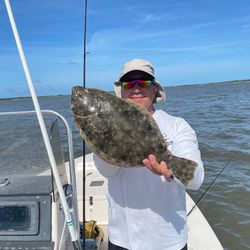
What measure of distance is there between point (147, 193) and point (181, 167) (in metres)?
0.36

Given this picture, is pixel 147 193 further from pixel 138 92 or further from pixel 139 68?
pixel 139 68

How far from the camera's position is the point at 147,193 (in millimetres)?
2400

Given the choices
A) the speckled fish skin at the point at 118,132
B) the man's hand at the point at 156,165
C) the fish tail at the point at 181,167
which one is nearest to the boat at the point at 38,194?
the speckled fish skin at the point at 118,132

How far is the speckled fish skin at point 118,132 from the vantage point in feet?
7.20

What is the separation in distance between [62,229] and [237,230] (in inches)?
187

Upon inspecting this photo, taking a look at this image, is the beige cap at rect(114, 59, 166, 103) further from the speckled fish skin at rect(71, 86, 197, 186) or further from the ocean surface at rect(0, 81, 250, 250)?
the ocean surface at rect(0, 81, 250, 250)

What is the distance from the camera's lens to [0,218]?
2785 millimetres

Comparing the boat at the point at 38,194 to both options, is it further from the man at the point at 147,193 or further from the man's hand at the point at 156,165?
the man's hand at the point at 156,165

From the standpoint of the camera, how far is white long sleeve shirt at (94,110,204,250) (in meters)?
2.39

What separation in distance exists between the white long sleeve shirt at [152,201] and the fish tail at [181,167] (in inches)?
4.7

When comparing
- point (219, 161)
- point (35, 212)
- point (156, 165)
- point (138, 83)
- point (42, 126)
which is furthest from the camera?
point (219, 161)

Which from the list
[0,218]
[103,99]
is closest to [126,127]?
[103,99]

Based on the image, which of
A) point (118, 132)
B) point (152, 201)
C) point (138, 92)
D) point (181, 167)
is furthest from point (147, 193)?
point (138, 92)

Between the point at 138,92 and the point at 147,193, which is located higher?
the point at 138,92
